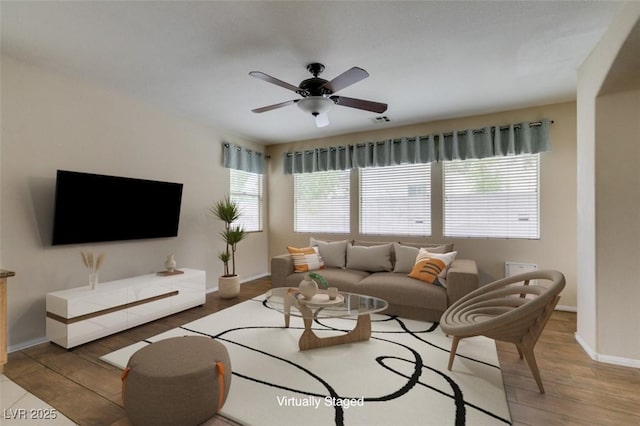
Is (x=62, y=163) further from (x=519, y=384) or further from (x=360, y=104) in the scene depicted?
(x=519, y=384)

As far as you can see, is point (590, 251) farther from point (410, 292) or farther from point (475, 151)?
point (475, 151)

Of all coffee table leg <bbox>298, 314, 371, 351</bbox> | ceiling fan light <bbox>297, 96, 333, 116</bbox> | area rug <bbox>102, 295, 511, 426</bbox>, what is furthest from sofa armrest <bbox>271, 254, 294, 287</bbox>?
ceiling fan light <bbox>297, 96, 333, 116</bbox>

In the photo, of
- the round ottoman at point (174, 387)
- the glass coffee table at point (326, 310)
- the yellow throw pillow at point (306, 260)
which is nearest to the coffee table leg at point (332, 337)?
the glass coffee table at point (326, 310)

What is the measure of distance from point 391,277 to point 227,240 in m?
2.42

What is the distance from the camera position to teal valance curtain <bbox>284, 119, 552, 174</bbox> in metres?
3.63

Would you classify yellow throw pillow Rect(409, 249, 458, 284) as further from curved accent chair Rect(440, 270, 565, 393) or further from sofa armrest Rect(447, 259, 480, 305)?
curved accent chair Rect(440, 270, 565, 393)

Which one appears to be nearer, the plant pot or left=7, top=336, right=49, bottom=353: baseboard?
left=7, top=336, right=49, bottom=353: baseboard

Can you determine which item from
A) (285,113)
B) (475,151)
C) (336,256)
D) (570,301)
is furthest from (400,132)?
(570,301)

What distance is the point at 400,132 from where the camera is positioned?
4480 millimetres

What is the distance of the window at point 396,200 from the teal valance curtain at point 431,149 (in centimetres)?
18

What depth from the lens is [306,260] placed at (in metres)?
3.99

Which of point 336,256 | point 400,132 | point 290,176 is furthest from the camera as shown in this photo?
point 290,176

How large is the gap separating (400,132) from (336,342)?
3.26 meters

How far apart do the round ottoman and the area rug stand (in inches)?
9.0
